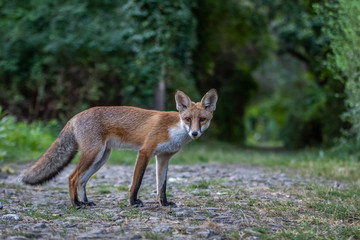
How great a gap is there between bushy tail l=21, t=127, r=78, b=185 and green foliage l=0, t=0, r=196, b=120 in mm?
8617

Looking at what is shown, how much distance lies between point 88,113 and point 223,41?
15475 mm

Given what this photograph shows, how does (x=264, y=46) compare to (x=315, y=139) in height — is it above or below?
above

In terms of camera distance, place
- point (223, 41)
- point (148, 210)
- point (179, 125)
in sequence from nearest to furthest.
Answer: point (148, 210), point (179, 125), point (223, 41)

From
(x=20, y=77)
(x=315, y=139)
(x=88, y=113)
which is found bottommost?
(x=315, y=139)

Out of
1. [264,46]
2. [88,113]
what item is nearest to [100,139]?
[88,113]

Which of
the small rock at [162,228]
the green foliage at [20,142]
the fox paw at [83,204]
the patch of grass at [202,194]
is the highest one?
the green foliage at [20,142]

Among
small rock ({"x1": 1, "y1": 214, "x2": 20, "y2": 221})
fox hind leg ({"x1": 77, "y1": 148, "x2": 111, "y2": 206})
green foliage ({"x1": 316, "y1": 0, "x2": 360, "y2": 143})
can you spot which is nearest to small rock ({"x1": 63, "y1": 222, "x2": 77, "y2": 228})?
small rock ({"x1": 1, "y1": 214, "x2": 20, "y2": 221})

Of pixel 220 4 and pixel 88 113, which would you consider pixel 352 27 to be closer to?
pixel 88 113

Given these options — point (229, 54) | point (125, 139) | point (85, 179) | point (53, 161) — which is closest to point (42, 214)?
point (85, 179)

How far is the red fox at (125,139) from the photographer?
543 centimetres

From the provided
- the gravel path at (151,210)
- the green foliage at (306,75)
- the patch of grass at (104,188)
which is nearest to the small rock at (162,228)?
the gravel path at (151,210)

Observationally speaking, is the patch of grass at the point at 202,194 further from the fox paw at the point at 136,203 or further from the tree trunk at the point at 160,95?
the tree trunk at the point at 160,95

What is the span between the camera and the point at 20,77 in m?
14.6

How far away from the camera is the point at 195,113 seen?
5441 millimetres
